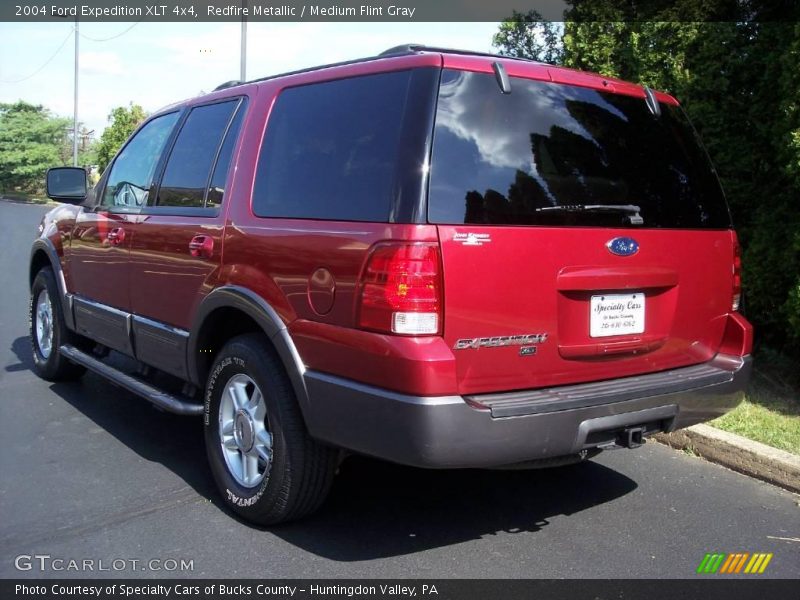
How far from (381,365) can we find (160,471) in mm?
2041

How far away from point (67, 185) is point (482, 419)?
159 inches

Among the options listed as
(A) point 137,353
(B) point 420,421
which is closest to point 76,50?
(A) point 137,353

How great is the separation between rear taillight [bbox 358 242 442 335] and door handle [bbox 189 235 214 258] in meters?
1.35

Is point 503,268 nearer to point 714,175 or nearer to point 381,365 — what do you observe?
point 381,365

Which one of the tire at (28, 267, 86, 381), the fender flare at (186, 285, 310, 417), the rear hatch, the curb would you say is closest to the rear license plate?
the rear hatch

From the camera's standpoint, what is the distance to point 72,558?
3289mm

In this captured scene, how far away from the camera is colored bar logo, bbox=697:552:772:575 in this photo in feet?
11.0

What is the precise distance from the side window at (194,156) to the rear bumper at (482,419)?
1.58 meters

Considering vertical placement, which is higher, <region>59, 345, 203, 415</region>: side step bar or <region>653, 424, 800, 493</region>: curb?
<region>59, 345, 203, 415</region>: side step bar

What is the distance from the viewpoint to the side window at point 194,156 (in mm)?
4156

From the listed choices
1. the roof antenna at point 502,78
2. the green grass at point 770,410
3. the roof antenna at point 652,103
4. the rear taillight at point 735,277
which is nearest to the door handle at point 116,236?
the roof antenna at point 502,78

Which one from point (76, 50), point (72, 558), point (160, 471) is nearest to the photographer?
point (72, 558)

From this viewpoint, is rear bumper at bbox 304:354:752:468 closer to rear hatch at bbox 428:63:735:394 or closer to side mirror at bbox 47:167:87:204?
rear hatch at bbox 428:63:735:394

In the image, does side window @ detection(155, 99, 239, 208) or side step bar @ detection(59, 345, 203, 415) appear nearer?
side step bar @ detection(59, 345, 203, 415)
